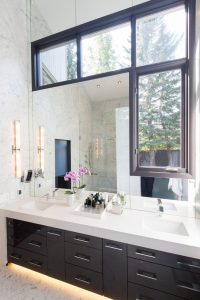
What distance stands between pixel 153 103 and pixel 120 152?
77cm

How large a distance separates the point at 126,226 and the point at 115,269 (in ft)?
1.36

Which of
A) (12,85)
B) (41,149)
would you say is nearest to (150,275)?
(41,149)

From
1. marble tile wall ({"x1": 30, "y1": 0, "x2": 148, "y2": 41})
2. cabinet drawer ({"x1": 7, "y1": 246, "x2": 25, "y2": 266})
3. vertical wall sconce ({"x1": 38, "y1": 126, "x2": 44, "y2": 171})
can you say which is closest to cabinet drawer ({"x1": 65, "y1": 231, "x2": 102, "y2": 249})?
cabinet drawer ({"x1": 7, "y1": 246, "x2": 25, "y2": 266})

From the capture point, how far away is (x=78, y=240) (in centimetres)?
187

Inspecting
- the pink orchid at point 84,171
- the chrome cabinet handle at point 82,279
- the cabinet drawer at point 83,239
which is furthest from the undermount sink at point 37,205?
the chrome cabinet handle at point 82,279

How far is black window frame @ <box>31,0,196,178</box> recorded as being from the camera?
77.6 inches

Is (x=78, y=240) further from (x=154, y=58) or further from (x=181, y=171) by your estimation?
(x=154, y=58)

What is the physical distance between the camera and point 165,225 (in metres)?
1.91

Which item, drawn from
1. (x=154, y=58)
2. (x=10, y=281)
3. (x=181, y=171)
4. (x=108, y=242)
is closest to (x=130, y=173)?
(x=181, y=171)

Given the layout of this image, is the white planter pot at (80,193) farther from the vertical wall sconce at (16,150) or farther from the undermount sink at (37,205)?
the vertical wall sconce at (16,150)

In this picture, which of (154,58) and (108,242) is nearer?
(108,242)

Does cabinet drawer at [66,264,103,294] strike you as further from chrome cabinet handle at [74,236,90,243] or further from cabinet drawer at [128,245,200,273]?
cabinet drawer at [128,245,200,273]

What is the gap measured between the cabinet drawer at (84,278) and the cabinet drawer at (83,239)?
0.28 metres

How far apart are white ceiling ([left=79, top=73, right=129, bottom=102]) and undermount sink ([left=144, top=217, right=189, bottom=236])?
5.22 ft
